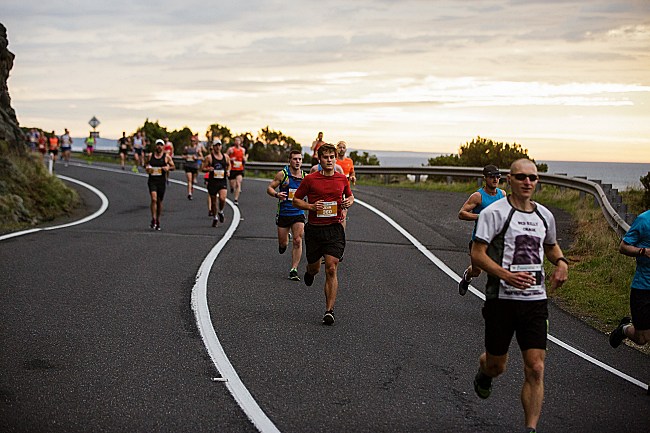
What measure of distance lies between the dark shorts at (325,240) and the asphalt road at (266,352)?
29.3 inches

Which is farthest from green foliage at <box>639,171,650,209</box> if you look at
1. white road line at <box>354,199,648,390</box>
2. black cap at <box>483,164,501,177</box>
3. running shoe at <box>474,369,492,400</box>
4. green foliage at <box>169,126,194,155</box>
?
green foliage at <box>169,126,194,155</box>

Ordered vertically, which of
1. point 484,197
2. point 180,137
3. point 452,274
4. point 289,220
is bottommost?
point 452,274

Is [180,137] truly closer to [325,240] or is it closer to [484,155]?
[484,155]

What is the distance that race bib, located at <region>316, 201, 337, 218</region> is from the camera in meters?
10.6

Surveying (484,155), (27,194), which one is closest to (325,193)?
(27,194)

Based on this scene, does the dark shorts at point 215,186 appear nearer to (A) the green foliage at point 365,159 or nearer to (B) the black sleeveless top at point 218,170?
(B) the black sleeveless top at point 218,170

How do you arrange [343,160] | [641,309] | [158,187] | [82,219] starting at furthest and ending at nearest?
[82,219], [158,187], [343,160], [641,309]

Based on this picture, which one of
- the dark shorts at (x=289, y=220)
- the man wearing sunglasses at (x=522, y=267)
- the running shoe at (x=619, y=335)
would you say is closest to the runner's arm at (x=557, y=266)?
the man wearing sunglasses at (x=522, y=267)

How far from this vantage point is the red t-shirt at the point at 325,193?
1064 cm

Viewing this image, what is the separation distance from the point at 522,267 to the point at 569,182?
20.2 meters

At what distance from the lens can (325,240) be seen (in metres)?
10.7

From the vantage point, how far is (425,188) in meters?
33.3

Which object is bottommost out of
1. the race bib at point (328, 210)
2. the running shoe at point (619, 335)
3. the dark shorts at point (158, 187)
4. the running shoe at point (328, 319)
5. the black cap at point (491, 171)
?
the running shoe at point (328, 319)

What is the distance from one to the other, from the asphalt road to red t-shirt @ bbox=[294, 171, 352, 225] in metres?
1.13
